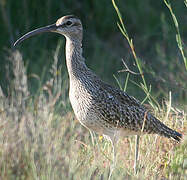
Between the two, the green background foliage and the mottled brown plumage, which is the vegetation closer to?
the green background foliage

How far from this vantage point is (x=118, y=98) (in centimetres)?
536

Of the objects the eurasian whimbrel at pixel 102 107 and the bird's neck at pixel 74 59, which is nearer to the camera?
the eurasian whimbrel at pixel 102 107

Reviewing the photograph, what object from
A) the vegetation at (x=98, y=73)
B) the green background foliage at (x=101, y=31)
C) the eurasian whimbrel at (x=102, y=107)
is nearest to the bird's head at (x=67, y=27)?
the eurasian whimbrel at (x=102, y=107)

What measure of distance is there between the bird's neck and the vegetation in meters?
0.19

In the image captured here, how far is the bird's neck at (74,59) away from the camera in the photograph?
5332mm

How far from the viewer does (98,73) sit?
355 inches

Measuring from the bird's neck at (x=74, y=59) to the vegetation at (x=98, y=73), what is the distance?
0.61 feet

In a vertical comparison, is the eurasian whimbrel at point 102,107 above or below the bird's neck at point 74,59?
below

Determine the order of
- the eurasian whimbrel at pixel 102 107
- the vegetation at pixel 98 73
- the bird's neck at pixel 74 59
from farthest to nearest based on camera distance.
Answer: the bird's neck at pixel 74 59, the eurasian whimbrel at pixel 102 107, the vegetation at pixel 98 73

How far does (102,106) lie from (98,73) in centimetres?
382

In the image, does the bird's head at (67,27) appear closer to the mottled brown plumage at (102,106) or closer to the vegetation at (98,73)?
the mottled brown plumage at (102,106)

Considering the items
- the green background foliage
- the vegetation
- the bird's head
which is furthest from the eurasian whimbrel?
the green background foliage

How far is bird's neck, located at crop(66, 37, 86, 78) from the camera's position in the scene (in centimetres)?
533

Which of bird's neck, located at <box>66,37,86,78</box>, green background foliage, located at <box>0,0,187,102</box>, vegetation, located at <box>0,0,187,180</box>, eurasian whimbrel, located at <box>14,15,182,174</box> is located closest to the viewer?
vegetation, located at <box>0,0,187,180</box>
